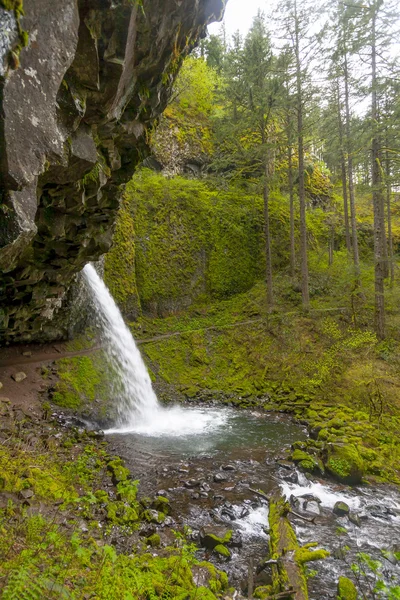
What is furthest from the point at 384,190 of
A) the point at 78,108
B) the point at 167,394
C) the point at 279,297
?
the point at 78,108

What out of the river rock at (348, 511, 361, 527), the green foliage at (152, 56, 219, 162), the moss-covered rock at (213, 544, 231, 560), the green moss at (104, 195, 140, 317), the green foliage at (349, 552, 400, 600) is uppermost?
the green foliage at (152, 56, 219, 162)

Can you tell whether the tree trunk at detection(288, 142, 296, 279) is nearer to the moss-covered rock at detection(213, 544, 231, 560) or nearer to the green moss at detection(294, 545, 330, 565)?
the green moss at detection(294, 545, 330, 565)

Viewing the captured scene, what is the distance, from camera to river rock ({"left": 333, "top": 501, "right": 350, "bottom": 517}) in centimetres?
557

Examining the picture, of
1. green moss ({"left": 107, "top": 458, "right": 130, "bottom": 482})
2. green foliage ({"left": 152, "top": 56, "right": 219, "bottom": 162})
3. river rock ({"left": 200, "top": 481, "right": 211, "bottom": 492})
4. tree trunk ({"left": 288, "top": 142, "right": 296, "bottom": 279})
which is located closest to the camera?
green moss ({"left": 107, "top": 458, "right": 130, "bottom": 482})

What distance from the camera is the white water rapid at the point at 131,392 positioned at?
9.71 metres

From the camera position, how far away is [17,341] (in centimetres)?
970

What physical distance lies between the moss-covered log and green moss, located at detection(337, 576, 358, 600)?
37 centimetres

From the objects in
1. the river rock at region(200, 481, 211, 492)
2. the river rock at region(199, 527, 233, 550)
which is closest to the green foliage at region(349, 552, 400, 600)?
the river rock at region(199, 527, 233, 550)

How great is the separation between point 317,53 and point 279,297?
10.4 meters

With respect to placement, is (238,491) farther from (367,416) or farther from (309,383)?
(309,383)

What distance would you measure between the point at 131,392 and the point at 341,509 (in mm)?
6949

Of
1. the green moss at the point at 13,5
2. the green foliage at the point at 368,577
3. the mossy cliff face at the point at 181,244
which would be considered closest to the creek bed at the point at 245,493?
the green foliage at the point at 368,577

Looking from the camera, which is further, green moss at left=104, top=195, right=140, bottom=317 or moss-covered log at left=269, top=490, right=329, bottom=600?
green moss at left=104, top=195, right=140, bottom=317

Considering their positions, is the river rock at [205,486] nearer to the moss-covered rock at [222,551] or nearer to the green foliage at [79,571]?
the moss-covered rock at [222,551]
